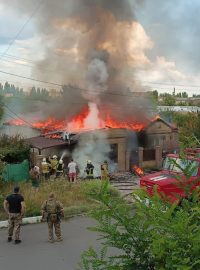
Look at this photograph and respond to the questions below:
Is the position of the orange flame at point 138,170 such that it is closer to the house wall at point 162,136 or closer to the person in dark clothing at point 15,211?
the house wall at point 162,136

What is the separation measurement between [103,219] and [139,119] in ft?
92.5

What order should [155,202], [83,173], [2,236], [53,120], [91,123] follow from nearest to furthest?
[155,202] < [2,236] < [83,173] < [91,123] < [53,120]

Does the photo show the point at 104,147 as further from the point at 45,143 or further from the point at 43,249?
the point at 43,249

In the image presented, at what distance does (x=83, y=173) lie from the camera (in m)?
20.6

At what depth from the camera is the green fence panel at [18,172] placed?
16375 millimetres

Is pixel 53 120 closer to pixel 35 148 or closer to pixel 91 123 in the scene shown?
pixel 91 123

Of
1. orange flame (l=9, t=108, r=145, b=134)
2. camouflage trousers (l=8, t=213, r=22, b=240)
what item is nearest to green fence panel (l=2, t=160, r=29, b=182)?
camouflage trousers (l=8, t=213, r=22, b=240)

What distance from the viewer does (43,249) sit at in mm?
9383

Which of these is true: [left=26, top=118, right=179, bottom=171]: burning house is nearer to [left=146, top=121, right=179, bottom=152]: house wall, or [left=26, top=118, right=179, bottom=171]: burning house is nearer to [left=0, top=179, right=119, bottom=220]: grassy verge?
[left=146, top=121, right=179, bottom=152]: house wall

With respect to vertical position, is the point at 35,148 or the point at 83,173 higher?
the point at 35,148

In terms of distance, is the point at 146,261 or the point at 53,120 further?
the point at 53,120

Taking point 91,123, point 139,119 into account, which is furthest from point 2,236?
point 139,119

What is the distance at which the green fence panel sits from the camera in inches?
645

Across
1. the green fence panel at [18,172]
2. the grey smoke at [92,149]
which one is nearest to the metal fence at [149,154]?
the grey smoke at [92,149]
